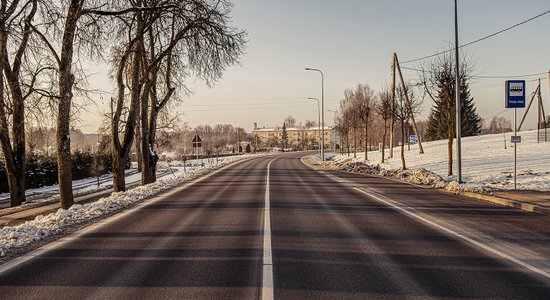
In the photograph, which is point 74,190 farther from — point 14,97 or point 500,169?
point 500,169

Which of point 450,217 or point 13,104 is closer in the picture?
point 450,217

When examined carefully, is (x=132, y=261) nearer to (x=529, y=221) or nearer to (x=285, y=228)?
(x=285, y=228)

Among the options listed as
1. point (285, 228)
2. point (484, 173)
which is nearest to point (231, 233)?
point (285, 228)

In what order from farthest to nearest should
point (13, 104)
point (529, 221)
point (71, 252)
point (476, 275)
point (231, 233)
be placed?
point (13, 104), point (529, 221), point (231, 233), point (71, 252), point (476, 275)

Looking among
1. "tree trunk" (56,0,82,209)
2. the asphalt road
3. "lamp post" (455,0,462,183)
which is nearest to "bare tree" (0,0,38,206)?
"tree trunk" (56,0,82,209)

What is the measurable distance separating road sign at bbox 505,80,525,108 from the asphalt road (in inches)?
190

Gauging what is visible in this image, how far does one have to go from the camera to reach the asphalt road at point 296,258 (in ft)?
14.7

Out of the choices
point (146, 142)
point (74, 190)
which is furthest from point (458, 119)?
point (74, 190)

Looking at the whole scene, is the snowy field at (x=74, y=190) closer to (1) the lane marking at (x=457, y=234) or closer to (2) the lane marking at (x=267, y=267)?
(2) the lane marking at (x=267, y=267)

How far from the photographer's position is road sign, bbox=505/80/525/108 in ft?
41.7

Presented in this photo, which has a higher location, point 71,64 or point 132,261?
point 71,64

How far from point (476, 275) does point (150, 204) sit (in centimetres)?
954

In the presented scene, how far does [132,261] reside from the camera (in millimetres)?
5609

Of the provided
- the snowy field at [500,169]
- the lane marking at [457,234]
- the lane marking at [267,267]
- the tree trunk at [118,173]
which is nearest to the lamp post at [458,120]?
the snowy field at [500,169]
